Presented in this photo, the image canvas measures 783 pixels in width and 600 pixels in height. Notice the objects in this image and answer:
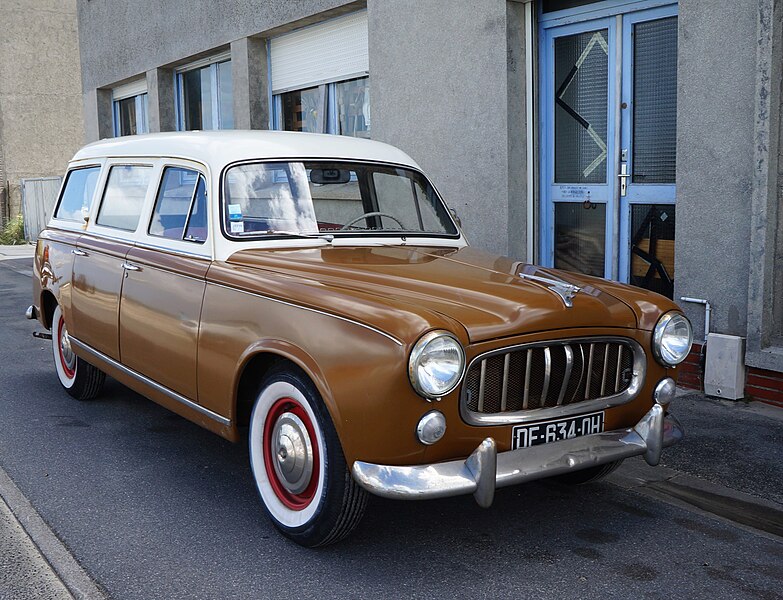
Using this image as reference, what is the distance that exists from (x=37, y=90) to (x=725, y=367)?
23148 millimetres

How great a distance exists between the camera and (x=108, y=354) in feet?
17.1

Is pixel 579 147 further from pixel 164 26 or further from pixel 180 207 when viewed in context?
pixel 164 26

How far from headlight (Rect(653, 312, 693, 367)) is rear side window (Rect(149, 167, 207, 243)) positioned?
2.19 m

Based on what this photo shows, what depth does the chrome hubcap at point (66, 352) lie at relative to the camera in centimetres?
609

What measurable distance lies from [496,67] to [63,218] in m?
3.76

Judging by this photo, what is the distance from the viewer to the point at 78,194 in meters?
6.13

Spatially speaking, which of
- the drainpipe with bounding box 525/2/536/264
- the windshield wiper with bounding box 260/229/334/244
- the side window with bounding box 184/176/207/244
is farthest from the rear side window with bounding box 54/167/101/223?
the drainpipe with bounding box 525/2/536/264

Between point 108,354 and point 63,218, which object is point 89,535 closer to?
point 108,354

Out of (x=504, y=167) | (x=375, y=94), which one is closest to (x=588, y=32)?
(x=504, y=167)

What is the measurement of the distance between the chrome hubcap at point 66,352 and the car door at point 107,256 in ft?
1.20

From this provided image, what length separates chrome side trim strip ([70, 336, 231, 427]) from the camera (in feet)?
13.6

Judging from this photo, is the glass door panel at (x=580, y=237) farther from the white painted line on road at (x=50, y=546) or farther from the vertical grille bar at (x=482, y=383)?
the white painted line on road at (x=50, y=546)

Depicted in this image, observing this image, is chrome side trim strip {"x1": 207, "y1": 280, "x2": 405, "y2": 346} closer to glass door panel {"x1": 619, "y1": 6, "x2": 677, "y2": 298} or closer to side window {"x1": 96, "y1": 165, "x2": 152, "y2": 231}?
side window {"x1": 96, "y1": 165, "x2": 152, "y2": 231}

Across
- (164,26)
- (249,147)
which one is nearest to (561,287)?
(249,147)
